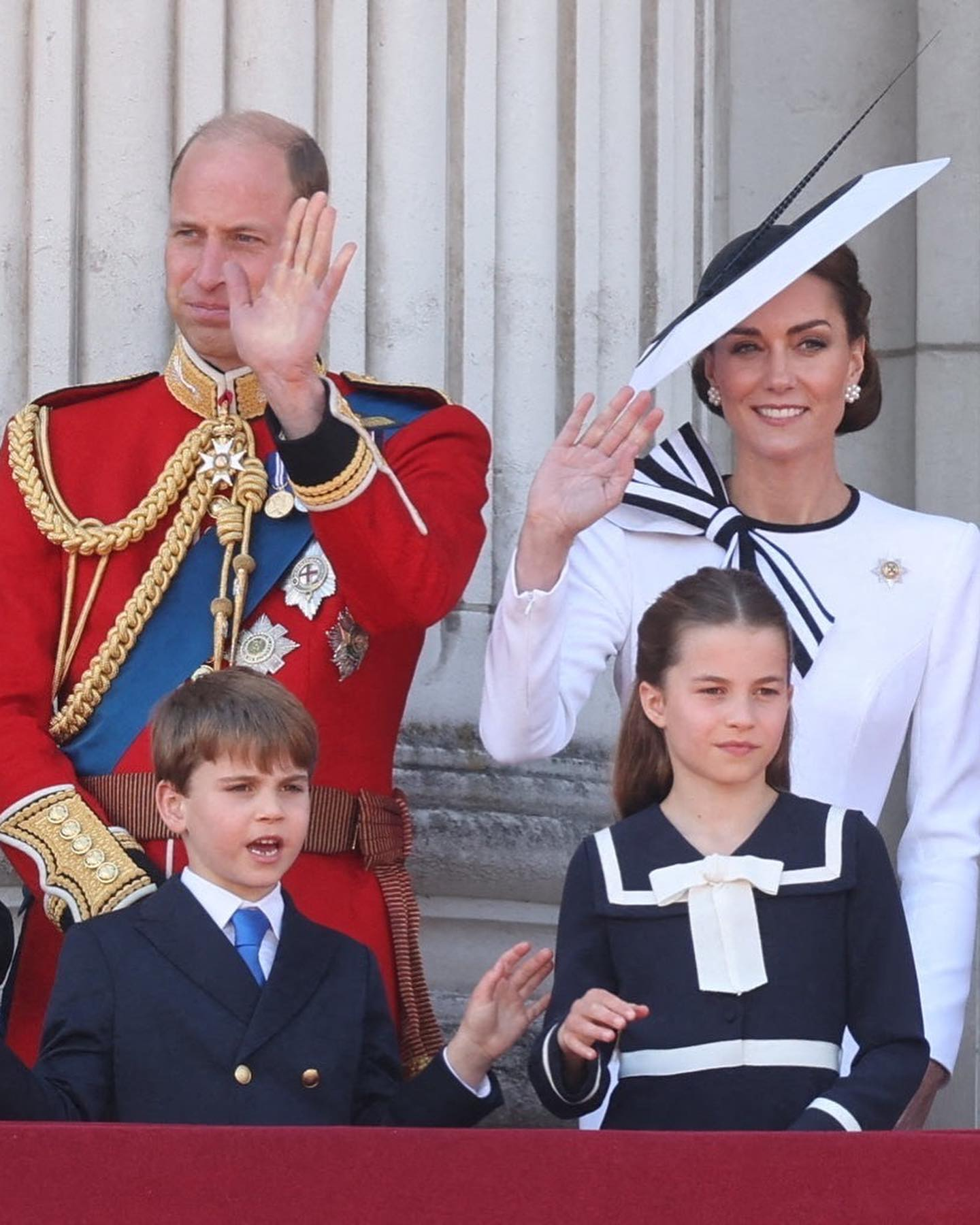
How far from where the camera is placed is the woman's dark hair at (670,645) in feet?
10.3

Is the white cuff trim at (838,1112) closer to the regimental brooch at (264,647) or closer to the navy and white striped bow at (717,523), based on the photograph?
the navy and white striped bow at (717,523)

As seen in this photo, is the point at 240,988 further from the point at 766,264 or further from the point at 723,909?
the point at 766,264

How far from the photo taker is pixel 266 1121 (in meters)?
3.02

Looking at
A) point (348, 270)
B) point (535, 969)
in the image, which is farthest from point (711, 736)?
point (348, 270)

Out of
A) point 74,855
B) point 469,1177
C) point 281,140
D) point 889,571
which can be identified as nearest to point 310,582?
point 74,855

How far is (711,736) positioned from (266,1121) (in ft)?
1.99

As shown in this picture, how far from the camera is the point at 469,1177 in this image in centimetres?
233

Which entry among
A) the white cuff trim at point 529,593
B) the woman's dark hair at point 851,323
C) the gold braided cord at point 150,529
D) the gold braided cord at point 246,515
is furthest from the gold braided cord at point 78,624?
the woman's dark hair at point 851,323

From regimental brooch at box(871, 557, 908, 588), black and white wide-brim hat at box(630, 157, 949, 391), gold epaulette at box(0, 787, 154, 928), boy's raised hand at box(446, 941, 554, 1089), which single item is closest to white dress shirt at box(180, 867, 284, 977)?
gold epaulette at box(0, 787, 154, 928)

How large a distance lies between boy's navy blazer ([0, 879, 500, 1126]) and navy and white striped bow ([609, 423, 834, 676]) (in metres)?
0.71

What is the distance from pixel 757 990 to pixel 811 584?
0.71 m

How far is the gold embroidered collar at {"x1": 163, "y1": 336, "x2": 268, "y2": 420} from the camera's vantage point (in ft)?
11.9

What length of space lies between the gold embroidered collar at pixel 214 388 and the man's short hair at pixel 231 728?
0.52 metres

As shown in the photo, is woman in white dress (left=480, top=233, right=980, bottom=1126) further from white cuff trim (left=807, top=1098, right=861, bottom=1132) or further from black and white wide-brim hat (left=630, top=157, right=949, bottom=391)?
white cuff trim (left=807, top=1098, right=861, bottom=1132)
